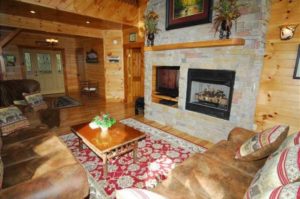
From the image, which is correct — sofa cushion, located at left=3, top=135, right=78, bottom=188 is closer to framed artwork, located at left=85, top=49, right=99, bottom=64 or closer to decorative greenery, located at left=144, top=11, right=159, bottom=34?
decorative greenery, located at left=144, top=11, right=159, bottom=34

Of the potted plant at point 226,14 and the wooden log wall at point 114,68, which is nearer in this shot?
the potted plant at point 226,14

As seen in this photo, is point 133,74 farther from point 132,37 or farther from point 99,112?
point 99,112

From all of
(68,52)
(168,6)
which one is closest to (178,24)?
(168,6)

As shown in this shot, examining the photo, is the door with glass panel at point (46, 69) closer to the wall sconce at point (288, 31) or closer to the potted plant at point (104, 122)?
the potted plant at point (104, 122)

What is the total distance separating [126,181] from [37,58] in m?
7.63

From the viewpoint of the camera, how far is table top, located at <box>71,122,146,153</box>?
6.66ft

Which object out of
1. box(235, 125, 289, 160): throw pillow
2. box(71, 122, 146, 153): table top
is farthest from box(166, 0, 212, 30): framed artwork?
box(71, 122, 146, 153): table top

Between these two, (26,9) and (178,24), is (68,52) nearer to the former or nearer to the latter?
(26,9)

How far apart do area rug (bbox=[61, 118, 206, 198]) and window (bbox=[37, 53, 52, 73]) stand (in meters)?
5.81

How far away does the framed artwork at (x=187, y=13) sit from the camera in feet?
9.37

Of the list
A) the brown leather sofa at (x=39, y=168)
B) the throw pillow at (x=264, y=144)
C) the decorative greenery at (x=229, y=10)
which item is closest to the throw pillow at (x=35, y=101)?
the brown leather sofa at (x=39, y=168)

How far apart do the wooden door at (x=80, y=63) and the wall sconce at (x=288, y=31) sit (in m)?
7.45

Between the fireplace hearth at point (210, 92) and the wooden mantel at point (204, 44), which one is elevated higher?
the wooden mantel at point (204, 44)

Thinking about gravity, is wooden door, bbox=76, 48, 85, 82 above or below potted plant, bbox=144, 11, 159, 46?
below
